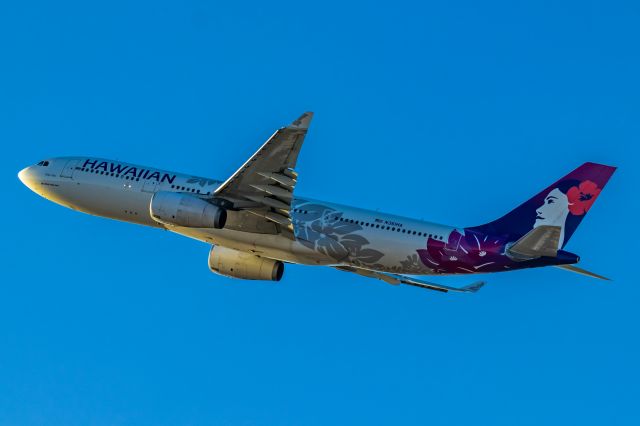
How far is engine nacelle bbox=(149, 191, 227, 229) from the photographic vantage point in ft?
149

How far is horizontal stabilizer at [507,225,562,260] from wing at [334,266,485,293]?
6314 millimetres

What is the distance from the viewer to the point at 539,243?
44.3m

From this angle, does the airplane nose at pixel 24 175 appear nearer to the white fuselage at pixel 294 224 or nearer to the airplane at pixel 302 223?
the airplane at pixel 302 223

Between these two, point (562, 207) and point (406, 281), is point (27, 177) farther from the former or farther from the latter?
point (562, 207)

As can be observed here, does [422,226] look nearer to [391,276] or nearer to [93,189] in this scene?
[391,276]

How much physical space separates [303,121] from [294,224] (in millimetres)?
8918

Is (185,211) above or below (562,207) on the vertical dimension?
below

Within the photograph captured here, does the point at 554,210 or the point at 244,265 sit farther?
the point at 244,265

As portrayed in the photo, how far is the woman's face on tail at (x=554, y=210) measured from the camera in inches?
1909

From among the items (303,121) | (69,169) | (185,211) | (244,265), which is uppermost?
(69,169)

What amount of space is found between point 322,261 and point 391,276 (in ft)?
15.0

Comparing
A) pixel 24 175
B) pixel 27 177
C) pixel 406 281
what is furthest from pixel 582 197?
pixel 24 175

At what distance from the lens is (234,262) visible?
50875 mm

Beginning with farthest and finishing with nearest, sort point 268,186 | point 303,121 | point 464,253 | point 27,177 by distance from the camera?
point 27,177
point 464,253
point 268,186
point 303,121
